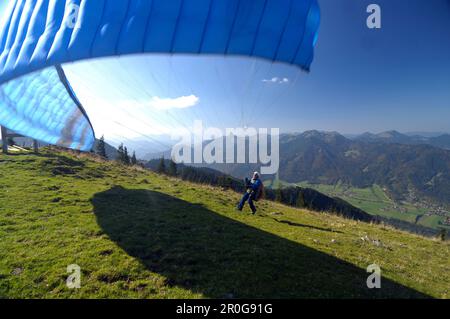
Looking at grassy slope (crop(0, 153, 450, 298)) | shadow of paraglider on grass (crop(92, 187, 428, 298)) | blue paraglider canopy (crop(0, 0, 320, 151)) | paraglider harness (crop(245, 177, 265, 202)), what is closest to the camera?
grassy slope (crop(0, 153, 450, 298))

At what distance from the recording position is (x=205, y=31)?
6.21 m

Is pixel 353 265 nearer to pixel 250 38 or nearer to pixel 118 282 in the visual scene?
pixel 118 282

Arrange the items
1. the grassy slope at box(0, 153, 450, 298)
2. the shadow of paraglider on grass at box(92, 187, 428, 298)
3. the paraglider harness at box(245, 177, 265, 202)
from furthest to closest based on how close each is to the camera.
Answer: the paraglider harness at box(245, 177, 265, 202) → the shadow of paraglider on grass at box(92, 187, 428, 298) → the grassy slope at box(0, 153, 450, 298)

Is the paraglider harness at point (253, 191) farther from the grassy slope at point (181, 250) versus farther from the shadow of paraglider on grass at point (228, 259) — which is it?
the shadow of paraglider on grass at point (228, 259)

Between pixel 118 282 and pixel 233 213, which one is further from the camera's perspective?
pixel 233 213

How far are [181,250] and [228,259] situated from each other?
1328mm

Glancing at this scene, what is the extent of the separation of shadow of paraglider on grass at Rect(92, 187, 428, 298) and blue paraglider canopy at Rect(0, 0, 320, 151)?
5.08 m

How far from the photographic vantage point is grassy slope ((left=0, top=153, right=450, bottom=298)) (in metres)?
5.63

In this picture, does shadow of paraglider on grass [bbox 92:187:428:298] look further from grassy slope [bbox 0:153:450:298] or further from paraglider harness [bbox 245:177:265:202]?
paraglider harness [bbox 245:177:265:202]

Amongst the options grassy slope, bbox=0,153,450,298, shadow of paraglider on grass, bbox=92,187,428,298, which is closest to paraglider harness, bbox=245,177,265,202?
grassy slope, bbox=0,153,450,298

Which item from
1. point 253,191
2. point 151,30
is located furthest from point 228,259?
point 151,30

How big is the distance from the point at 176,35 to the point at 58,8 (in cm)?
314

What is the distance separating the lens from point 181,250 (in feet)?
23.7
